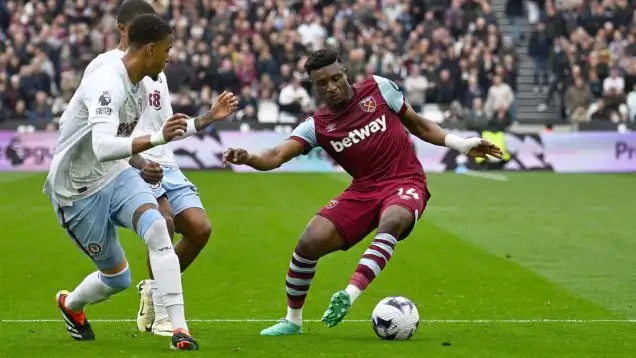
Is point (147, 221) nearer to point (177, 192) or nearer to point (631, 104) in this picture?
point (177, 192)

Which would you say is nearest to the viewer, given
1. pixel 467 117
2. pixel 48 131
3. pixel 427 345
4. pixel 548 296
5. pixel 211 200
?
pixel 427 345

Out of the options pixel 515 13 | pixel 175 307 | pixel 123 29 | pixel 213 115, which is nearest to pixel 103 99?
pixel 213 115

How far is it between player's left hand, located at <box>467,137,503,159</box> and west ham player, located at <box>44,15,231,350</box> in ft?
8.35

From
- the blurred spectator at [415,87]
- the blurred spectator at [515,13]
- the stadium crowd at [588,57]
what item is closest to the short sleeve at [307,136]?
the blurred spectator at [415,87]

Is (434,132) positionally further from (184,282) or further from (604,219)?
(604,219)

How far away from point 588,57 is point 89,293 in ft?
94.1

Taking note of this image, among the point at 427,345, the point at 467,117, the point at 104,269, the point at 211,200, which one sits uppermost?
the point at 104,269

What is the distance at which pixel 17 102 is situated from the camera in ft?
114

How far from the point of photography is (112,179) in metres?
9.47

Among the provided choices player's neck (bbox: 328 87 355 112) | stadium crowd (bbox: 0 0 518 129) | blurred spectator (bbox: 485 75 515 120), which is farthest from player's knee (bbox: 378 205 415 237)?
blurred spectator (bbox: 485 75 515 120)

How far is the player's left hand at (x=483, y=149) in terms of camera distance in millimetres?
10594

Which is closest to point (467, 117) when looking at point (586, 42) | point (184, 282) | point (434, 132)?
point (586, 42)

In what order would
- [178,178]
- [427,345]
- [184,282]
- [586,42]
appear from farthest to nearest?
[586,42] → [184,282] → [178,178] → [427,345]

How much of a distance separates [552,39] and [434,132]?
28.8 meters
